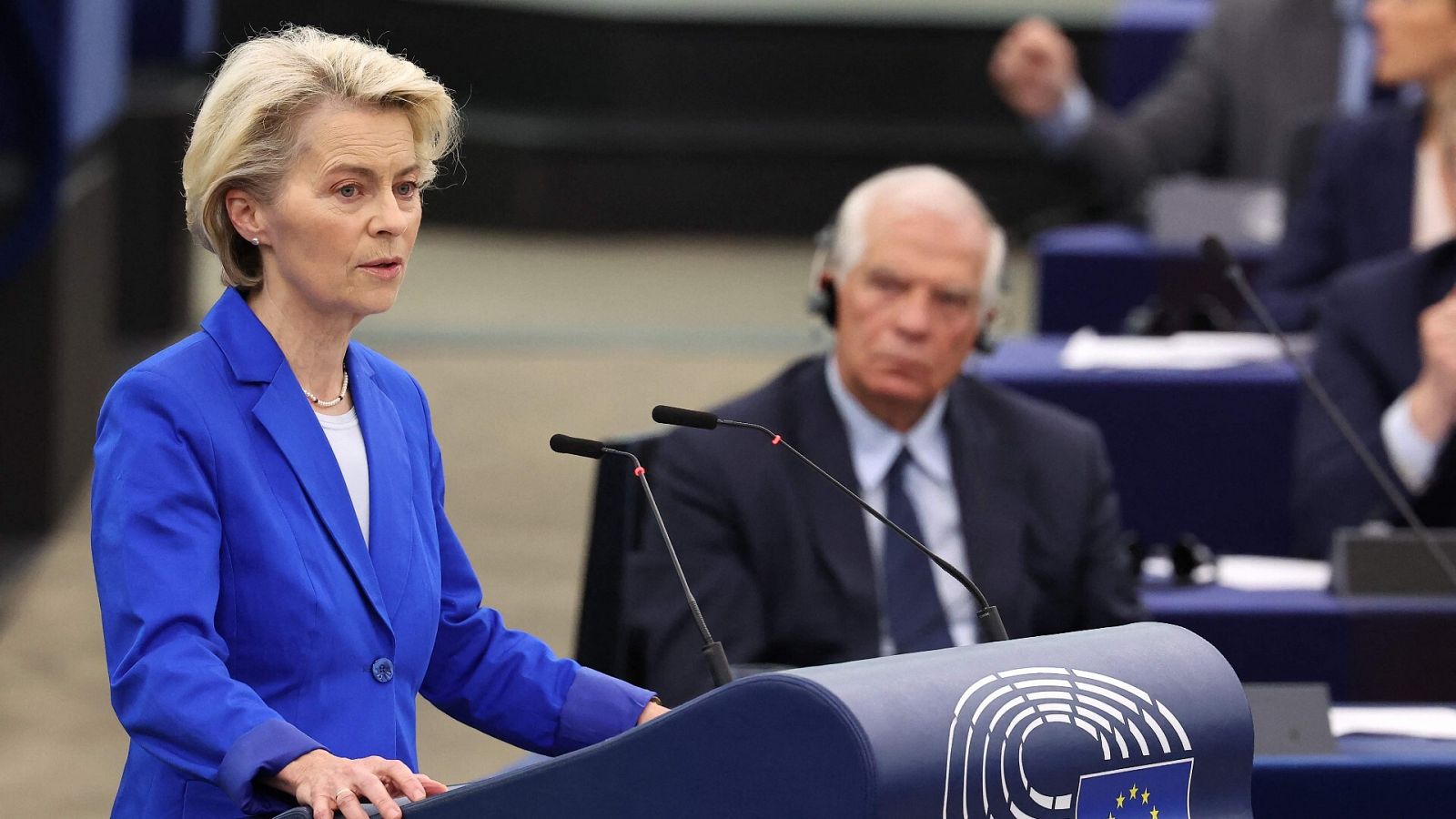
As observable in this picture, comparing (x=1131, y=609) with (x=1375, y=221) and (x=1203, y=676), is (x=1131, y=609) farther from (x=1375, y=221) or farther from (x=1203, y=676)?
(x=1375, y=221)

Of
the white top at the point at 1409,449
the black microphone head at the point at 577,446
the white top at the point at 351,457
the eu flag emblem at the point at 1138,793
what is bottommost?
the white top at the point at 1409,449

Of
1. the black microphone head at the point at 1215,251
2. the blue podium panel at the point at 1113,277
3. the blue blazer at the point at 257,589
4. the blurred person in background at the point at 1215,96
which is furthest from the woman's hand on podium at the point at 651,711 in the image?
the blurred person in background at the point at 1215,96

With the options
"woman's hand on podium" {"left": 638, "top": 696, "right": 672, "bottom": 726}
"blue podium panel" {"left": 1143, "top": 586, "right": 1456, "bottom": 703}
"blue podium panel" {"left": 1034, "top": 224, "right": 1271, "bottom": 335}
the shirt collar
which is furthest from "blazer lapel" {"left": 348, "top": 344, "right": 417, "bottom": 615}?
"blue podium panel" {"left": 1034, "top": 224, "right": 1271, "bottom": 335}

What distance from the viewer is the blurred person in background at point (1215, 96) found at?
17.6ft

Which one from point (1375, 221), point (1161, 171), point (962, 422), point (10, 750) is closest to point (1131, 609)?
point (962, 422)

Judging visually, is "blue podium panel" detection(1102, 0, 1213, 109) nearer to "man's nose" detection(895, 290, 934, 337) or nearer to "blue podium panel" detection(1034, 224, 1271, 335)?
"blue podium panel" detection(1034, 224, 1271, 335)

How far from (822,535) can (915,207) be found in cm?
44

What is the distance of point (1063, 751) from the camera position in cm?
130

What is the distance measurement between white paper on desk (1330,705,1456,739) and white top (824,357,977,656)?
419mm

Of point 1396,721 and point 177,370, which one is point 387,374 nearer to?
point 177,370

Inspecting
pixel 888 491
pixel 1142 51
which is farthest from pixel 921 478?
pixel 1142 51

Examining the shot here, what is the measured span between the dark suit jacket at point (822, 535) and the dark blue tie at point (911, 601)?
0.04 meters

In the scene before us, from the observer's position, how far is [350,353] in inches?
64.9

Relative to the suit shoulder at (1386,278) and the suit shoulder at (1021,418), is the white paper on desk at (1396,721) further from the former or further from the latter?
the suit shoulder at (1386,278)
